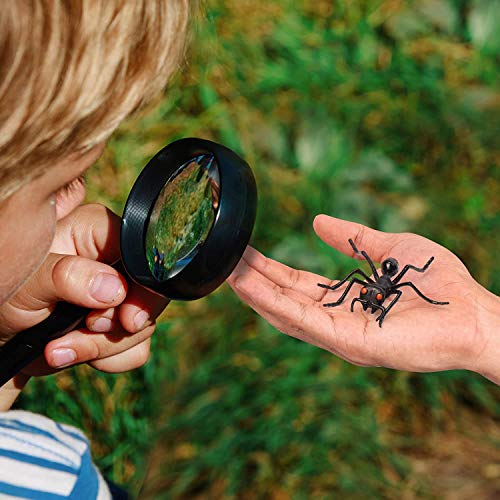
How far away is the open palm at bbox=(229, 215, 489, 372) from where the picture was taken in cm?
245

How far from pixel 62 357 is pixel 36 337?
18 cm

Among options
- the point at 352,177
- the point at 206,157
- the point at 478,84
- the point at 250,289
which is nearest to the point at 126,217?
the point at 206,157

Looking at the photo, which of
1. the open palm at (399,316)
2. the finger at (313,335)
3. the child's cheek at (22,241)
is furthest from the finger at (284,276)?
the child's cheek at (22,241)

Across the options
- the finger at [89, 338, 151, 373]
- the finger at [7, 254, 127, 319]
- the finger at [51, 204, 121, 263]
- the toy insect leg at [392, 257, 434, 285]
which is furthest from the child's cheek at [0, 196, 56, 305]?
the toy insect leg at [392, 257, 434, 285]

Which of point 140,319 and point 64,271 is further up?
point 64,271

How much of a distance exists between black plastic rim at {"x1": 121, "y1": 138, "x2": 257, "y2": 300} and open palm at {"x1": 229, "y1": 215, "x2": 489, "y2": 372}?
1.97ft

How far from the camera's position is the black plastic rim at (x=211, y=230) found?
183 cm

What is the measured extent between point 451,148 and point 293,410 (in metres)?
1.48

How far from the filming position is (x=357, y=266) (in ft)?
11.3

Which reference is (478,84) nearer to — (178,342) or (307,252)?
(307,252)

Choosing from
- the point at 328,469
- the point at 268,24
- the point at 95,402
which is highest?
the point at 268,24

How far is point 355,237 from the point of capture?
285 centimetres

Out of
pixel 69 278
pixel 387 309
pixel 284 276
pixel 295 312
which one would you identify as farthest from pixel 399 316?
pixel 69 278

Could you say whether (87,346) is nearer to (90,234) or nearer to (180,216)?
(90,234)
